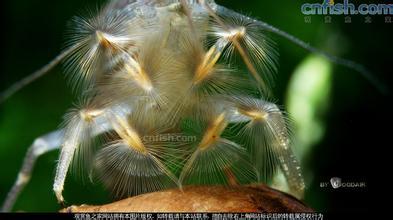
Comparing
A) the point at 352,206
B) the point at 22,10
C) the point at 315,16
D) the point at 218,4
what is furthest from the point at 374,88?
the point at 22,10

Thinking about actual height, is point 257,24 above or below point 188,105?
above

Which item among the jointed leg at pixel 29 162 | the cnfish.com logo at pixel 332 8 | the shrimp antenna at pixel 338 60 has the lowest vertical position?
the jointed leg at pixel 29 162

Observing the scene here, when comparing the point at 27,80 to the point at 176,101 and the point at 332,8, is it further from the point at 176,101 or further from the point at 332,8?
the point at 332,8

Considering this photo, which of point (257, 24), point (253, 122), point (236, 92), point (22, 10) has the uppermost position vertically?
point (22, 10)

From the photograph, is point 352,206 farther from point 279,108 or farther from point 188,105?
point 188,105

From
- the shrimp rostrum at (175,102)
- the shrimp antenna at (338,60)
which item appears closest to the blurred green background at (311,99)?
the shrimp antenna at (338,60)

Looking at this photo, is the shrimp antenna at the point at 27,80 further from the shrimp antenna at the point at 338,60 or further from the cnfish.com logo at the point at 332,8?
the cnfish.com logo at the point at 332,8
